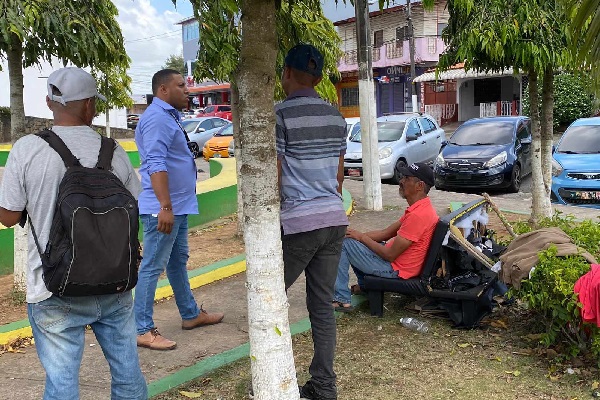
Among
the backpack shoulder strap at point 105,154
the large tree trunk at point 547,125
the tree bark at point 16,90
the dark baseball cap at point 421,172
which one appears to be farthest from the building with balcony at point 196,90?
the backpack shoulder strap at point 105,154

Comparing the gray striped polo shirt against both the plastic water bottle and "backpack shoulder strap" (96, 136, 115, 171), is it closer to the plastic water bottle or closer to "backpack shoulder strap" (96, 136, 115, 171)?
"backpack shoulder strap" (96, 136, 115, 171)

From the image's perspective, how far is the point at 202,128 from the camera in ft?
81.2

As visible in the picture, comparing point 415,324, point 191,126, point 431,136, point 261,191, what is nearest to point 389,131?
point 431,136

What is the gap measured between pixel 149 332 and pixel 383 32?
34.8m

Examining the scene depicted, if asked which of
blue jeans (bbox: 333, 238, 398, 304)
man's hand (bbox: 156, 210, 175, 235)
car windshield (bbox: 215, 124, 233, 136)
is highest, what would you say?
car windshield (bbox: 215, 124, 233, 136)

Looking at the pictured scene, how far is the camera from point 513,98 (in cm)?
3272

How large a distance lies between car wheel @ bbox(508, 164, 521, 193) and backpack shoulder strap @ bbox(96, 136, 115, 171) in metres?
11.4

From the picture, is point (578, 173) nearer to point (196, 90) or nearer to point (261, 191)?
point (261, 191)

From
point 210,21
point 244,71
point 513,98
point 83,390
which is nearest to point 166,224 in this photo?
point 83,390

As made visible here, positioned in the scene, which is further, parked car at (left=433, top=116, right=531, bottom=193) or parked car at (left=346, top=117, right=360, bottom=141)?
parked car at (left=346, top=117, right=360, bottom=141)

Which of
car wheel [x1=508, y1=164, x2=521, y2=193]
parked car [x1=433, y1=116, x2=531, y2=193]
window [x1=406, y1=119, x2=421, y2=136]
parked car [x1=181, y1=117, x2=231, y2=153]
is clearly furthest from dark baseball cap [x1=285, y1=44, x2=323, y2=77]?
parked car [x1=181, y1=117, x2=231, y2=153]

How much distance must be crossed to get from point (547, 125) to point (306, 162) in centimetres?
502

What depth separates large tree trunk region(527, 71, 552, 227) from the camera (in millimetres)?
7367

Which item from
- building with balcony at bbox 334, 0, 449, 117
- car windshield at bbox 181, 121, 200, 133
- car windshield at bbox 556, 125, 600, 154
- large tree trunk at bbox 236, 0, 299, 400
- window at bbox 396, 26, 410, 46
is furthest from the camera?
window at bbox 396, 26, 410, 46
